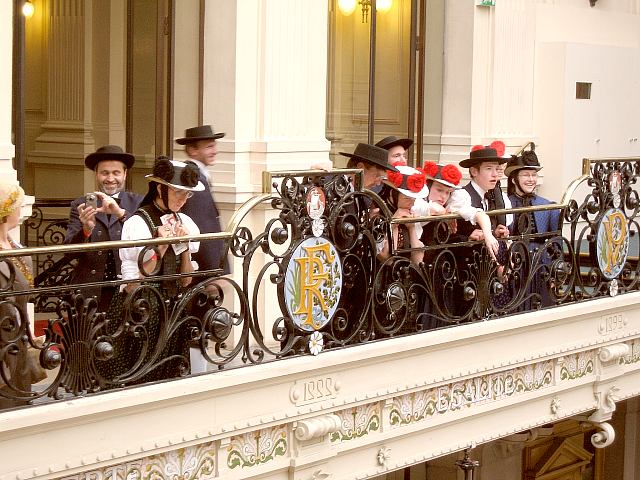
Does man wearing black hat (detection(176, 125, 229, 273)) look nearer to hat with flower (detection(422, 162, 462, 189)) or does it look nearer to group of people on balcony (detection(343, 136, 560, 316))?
group of people on balcony (detection(343, 136, 560, 316))

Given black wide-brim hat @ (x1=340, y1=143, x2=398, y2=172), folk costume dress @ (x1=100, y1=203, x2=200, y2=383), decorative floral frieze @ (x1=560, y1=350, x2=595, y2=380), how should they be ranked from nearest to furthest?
folk costume dress @ (x1=100, y1=203, x2=200, y2=383) → black wide-brim hat @ (x1=340, y1=143, x2=398, y2=172) → decorative floral frieze @ (x1=560, y1=350, x2=595, y2=380)

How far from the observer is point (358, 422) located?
886 centimetres

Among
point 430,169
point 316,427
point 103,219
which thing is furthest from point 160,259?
point 430,169

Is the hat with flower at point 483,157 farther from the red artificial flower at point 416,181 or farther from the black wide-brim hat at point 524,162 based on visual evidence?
the red artificial flower at point 416,181

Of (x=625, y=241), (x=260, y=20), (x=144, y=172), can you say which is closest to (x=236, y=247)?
(x=260, y=20)

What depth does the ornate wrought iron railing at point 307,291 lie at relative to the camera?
698 cm

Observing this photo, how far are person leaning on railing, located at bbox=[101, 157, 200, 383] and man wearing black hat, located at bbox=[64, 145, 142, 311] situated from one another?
0.15m

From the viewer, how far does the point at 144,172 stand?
13.5m

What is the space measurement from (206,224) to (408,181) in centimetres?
149

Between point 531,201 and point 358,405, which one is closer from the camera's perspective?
point 358,405

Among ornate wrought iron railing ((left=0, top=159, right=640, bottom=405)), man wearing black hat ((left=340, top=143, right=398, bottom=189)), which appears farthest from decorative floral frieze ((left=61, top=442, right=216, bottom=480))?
man wearing black hat ((left=340, top=143, right=398, bottom=189))

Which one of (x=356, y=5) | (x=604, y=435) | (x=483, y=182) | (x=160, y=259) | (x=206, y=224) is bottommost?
(x=604, y=435)

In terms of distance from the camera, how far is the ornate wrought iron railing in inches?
275

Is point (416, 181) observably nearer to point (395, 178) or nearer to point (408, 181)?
point (408, 181)
